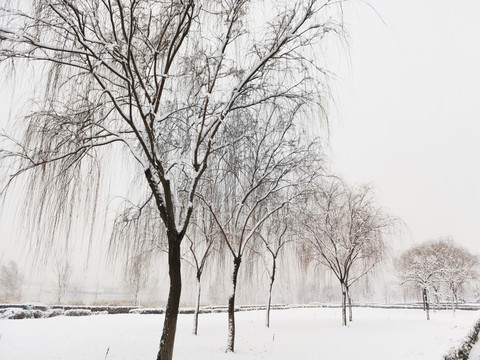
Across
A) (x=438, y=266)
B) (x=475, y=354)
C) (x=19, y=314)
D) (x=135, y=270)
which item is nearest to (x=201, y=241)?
(x=135, y=270)

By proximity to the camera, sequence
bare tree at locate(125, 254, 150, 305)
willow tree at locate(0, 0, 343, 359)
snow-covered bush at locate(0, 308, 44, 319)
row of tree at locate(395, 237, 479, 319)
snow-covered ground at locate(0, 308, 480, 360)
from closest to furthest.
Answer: willow tree at locate(0, 0, 343, 359)
bare tree at locate(125, 254, 150, 305)
snow-covered ground at locate(0, 308, 480, 360)
snow-covered bush at locate(0, 308, 44, 319)
row of tree at locate(395, 237, 479, 319)

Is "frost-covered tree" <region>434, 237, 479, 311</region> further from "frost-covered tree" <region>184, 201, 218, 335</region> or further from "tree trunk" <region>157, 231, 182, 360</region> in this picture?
"tree trunk" <region>157, 231, 182, 360</region>

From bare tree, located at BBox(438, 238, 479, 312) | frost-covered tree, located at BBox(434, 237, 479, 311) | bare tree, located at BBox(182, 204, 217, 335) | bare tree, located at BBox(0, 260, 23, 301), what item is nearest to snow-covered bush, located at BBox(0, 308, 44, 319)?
bare tree, located at BBox(182, 204, 217, 335)

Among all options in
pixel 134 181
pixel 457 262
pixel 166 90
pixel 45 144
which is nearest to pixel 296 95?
pixel 166 90

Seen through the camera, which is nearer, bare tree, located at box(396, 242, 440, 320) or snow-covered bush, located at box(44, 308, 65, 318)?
snow-covered bush, located at box(44, 308, 65, 318)

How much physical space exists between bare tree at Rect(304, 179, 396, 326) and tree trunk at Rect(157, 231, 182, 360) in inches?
521

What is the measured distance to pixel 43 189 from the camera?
4719 millimetres

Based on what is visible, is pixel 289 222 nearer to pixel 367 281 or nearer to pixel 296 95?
pixel 296 95

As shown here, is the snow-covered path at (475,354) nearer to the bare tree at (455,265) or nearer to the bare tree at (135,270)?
the bare tree at (135,270)

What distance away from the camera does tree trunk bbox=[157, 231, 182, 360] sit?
4.88 meters

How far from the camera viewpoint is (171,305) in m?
5.09

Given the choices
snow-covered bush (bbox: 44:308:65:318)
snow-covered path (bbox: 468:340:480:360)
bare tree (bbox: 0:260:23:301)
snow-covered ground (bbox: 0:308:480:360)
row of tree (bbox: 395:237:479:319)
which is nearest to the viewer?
snow-covered ground (bbox: 0:308:480:360)

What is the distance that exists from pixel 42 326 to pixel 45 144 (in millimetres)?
10934

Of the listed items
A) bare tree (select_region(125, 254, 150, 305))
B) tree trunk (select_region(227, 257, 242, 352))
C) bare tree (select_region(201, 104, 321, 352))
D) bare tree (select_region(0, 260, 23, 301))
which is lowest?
bare tree (select_region(0, 260, 23, 301))
